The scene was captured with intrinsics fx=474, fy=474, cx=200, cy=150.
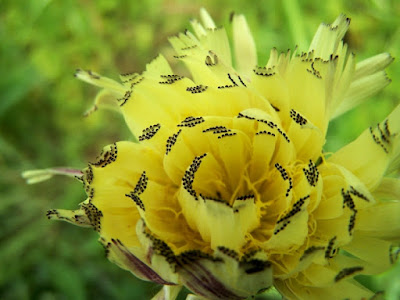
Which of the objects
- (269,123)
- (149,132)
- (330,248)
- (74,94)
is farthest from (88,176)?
(74,94)

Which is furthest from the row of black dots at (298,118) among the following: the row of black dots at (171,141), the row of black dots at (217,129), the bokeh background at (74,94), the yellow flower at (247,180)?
the bokeh background at (74,94)

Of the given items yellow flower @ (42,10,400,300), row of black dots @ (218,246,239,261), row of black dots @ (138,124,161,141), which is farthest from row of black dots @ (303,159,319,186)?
row of black dots @ (138,124,161,141)

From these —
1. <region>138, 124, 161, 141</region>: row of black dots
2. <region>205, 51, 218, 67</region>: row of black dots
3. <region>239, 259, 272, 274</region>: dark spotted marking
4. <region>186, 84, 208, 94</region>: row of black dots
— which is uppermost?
<region>205, 51, 218, 67</region>: row of black dots

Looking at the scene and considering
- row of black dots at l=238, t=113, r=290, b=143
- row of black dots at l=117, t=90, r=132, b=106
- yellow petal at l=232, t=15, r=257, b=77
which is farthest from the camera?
yellow petal at l=232, t=15, r=257, b=77

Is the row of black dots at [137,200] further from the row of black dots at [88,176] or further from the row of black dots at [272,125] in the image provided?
the row of black dots at [272,125]

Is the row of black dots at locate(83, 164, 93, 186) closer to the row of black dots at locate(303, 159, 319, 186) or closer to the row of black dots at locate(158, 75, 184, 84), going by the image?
the row of black dots at locate(158, 75, 184, 84)

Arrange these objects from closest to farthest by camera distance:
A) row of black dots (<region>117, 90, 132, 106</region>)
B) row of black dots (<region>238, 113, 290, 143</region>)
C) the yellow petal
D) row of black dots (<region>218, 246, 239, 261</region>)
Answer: row of black dots (<region>218, 246, 239, 261</region>)
row of black dots (<region>238, 113, 290, 143</region>)
row of black dots (<region>117, 90, 132, 106</region>)
the yellow petal

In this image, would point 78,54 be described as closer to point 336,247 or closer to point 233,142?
point 233,142

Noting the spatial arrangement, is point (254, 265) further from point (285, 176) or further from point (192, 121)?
point (192, 121)
